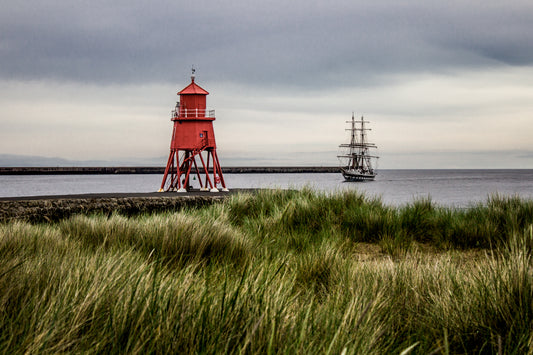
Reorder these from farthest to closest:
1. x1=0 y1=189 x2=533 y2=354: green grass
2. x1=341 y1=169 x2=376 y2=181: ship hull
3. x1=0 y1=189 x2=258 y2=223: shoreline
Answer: x1=341 y1=169 x2=376 y2=181: ship hull, x1=0 y1=189 x2=258 y2=223: shoreline, x1=0 y1=189 x2=533 y2=354: green grass

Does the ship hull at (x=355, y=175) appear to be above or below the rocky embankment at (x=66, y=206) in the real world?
below

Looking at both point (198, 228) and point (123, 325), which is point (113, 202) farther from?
point (123, 325)

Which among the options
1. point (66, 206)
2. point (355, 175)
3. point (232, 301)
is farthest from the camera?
point (355, 175)

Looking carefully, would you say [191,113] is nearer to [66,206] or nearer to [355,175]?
[66,206]

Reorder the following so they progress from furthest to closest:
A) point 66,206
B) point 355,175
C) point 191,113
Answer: point 355,175 < point 191,113 < point 66,206

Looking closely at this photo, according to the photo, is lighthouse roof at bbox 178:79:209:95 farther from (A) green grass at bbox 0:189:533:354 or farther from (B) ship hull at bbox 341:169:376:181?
(B) ship hull at bbox 341:169:376:181

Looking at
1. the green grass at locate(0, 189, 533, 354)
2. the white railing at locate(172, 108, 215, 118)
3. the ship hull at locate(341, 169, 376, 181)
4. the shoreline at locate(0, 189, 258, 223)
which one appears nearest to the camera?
the green grass at locate(0, 189, 533, 354)

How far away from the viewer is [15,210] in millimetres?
9859

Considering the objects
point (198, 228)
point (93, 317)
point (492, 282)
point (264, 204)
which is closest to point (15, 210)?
point (264, 204)

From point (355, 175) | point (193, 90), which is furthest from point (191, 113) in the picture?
point (355, 175)

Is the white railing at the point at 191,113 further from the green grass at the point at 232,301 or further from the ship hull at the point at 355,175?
the ship hull at the point at 355,175

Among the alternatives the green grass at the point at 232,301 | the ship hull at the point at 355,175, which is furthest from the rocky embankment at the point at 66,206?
the ship hull at the point at 355,175

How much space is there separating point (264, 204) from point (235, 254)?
4.93 meters

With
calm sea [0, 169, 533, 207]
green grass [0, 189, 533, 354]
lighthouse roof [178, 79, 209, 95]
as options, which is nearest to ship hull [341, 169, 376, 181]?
calm sea [0, 169, 533, 207]
